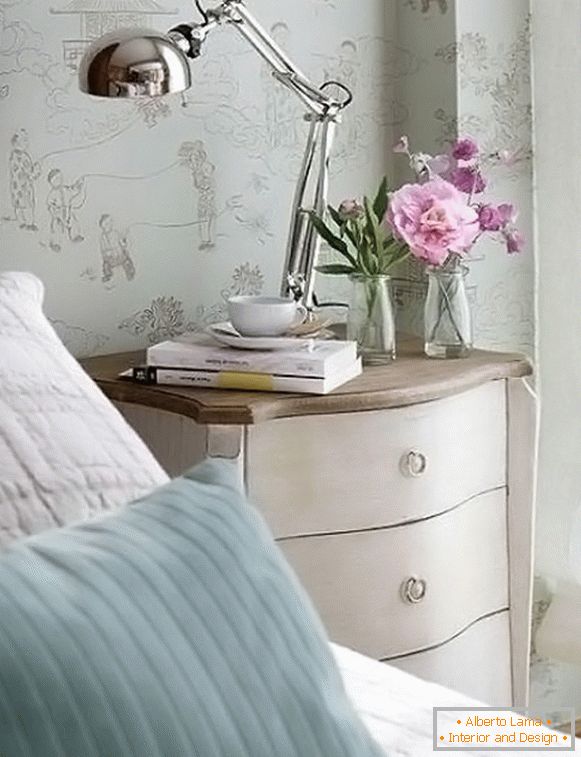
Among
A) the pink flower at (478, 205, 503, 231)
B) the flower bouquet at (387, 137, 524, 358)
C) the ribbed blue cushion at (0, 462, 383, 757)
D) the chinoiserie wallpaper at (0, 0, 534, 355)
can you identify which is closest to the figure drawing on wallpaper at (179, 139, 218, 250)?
the chinoiserie wallpaper at (0, 0, 534, 355)

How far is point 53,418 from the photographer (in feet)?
4.59

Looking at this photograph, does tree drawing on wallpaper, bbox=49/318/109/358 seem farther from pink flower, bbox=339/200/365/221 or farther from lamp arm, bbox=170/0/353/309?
pink flower, bbox=339/200/365/221

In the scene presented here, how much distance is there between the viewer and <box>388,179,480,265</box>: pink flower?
2.22 meters

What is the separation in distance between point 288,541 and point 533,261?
0.89 m

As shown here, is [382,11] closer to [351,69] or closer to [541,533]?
[351,69]

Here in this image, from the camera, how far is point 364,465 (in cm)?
210

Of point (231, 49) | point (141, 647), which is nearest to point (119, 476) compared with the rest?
point (141, 647)

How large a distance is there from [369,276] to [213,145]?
372mm

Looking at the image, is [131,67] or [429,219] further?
[429,219]

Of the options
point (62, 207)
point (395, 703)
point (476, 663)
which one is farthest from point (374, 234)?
point (395, 703)

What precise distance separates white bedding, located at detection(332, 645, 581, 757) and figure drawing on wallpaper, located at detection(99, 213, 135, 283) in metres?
0.97

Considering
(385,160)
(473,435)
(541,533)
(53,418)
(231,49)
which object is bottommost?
(541,533)

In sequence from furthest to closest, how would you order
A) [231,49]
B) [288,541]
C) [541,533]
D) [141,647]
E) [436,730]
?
[541,533], [231,49], [288,541], [436,730], [141,647]

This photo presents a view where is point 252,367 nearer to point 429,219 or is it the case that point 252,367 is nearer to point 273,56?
point 429,219
